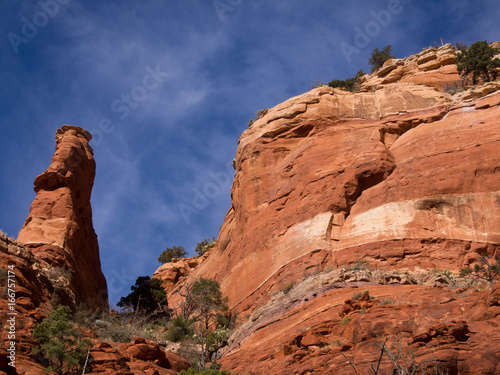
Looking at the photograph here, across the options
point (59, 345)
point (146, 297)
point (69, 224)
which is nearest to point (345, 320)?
point (59, 345)

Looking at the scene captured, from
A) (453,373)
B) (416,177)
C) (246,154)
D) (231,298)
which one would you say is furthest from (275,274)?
(453,373)

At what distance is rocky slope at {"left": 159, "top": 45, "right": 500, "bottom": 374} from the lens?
16.3 metres

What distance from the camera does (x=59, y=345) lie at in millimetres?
16719

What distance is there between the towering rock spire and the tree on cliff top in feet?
90.6

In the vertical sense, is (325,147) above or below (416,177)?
above

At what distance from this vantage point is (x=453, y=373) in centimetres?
1298

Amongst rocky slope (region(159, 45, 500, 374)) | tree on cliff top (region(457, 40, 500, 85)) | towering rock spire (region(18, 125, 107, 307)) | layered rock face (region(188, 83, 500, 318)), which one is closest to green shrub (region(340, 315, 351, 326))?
rocky slope (region(159, 45, 500, 374))

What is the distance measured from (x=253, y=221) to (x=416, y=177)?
9.99m

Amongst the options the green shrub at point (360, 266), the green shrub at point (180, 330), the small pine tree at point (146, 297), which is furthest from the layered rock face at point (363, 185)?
the small pine tree at point (146, 297)

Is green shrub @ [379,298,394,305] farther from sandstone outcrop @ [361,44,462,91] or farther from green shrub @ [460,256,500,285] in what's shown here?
sandstone outcrop @ [361,44,462,91]

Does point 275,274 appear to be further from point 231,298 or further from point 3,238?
point 3,238

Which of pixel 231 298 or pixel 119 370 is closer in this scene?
pixel 119 370

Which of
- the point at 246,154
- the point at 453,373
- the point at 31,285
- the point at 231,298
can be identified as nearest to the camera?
the point at 453,373

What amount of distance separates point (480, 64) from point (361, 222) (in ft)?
63.8
